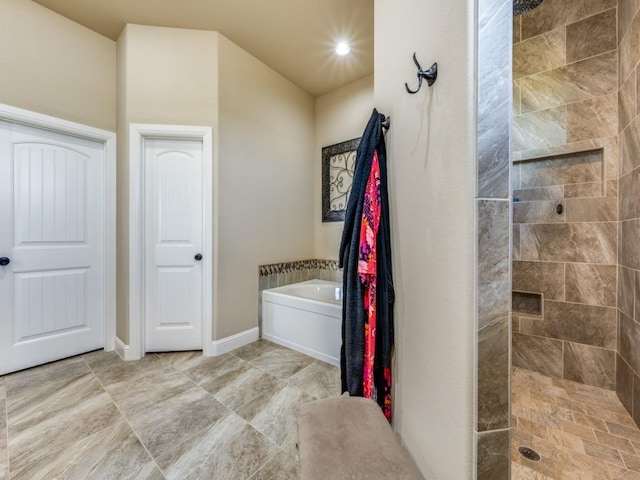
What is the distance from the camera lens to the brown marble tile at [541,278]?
2047 millimetres

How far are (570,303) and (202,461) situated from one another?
2.64m

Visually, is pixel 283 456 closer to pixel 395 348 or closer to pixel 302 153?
pixel 395 348

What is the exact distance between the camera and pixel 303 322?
2.48 m

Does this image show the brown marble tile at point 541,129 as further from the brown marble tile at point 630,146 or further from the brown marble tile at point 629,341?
the brown marble tile at point 629,341

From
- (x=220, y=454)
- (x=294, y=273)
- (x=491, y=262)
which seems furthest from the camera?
(x=294, y=273)

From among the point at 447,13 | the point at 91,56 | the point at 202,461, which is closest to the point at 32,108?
the point at 91,56

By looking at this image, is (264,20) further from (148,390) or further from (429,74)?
(148,390)

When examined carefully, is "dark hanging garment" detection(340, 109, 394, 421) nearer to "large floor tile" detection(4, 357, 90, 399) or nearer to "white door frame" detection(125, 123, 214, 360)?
"white door frame" detection(125, 123, 214, 360)

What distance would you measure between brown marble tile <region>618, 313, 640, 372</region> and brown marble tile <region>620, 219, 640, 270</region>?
0.36 m

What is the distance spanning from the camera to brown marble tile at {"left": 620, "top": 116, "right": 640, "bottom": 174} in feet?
5.05

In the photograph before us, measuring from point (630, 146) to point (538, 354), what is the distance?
5.19ft

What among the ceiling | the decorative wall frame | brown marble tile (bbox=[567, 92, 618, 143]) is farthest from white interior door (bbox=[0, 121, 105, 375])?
brown marble tile (bbox=[567, 92, 618, 143])

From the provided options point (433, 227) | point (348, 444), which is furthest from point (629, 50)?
point (348, 444)

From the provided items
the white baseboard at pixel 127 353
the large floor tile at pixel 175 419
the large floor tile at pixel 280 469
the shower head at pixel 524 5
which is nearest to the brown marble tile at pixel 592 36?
the shower head at pixel 524 5
